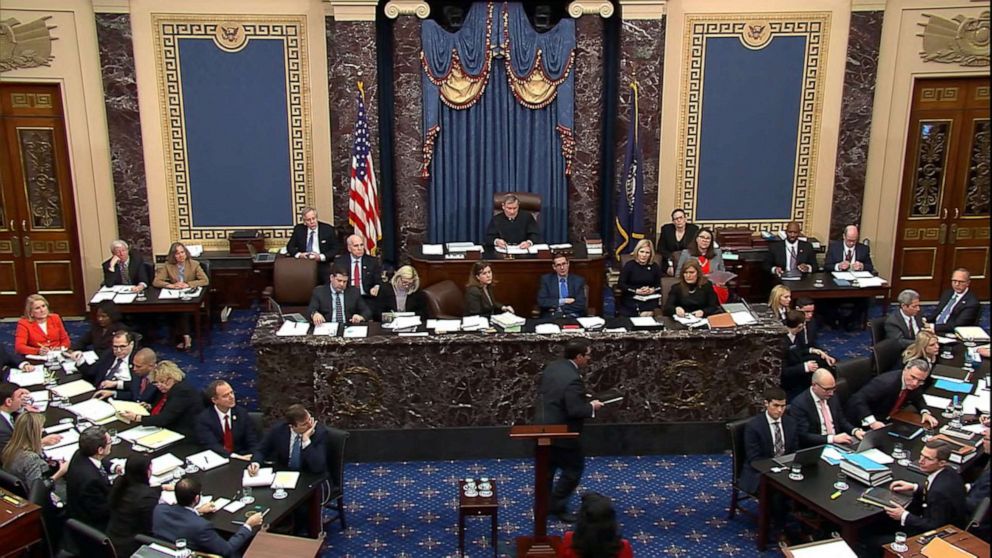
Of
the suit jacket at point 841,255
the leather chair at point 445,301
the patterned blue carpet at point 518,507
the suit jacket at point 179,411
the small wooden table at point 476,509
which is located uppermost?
the suit jacket at point 841,255

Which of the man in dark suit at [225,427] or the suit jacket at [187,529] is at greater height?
the man in dark suit at [225,427]

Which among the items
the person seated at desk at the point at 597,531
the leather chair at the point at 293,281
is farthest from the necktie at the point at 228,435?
the leather chair at the point at 293,281

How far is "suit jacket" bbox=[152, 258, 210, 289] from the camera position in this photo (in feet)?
35.3

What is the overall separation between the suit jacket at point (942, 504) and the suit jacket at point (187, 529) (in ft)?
14.4

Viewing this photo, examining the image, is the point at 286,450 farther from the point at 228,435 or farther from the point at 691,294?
the point at 691,294

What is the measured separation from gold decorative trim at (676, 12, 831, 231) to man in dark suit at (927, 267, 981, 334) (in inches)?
119

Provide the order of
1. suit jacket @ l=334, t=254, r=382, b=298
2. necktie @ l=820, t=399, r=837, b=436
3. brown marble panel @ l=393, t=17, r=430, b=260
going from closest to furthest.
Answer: necktie @ l=820, t=399, r=837, b=436 → suit jacket @ l=334, t=254, r=382, b=298 → brown marble panel @ l=393, t=17, r=430, b=260

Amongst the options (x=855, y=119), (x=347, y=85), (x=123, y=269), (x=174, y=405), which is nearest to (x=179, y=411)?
(x=174, y=405)

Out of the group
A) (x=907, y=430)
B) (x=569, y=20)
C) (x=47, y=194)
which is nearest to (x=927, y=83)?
(x=569, y=20)

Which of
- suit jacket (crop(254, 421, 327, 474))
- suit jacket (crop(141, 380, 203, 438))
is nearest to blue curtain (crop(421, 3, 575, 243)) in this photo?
suit jacket (crop(141, 380, 203, 438))

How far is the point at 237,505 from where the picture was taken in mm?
6305

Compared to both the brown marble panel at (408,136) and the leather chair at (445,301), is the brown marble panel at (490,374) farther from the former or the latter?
the brown marble panel at (408,136)

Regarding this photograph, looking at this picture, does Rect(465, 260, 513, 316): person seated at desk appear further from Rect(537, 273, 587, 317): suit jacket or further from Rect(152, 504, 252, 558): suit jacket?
Rect(152, 504, 252, 558): suit jacket

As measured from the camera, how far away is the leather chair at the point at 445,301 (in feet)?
31.2
